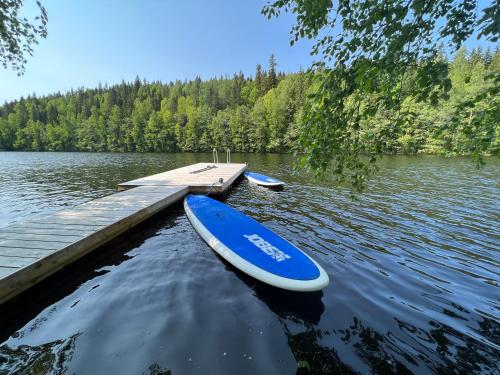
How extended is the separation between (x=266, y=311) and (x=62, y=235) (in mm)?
5573

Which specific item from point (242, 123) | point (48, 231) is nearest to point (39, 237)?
point (48, 231)

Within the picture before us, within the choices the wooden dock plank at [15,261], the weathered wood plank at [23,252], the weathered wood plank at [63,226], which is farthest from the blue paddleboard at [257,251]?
the wooden dock plank at [15,261]

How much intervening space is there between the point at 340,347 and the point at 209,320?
7.25 feet

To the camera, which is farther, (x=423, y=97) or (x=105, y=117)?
(x=105, y=117)

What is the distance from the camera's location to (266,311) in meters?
4.87

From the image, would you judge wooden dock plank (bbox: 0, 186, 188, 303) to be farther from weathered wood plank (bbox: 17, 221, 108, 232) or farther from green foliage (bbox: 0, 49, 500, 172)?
green foliage (bbox: 0, 49, 500, 172)

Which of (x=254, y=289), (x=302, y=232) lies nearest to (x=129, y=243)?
(x=254, y=289)

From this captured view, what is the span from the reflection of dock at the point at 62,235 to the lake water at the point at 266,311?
44cm

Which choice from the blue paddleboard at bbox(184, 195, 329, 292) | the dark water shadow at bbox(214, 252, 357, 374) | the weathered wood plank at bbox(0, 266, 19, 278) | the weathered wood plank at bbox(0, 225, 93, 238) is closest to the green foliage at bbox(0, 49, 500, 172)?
the blue paddleboard at bbox(184, 195, 329, 292)

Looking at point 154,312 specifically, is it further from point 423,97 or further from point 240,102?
point 240,102

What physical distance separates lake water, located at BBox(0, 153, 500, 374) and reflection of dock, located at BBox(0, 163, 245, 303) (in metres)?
0.44

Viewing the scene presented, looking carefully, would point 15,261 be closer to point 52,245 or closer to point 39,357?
point 52,245

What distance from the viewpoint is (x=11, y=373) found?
3.50 meters

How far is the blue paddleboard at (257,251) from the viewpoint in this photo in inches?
196
